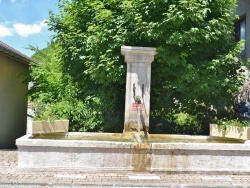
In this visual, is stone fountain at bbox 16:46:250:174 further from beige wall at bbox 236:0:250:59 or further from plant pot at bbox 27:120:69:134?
beige wall at bbox 236:0:250:59

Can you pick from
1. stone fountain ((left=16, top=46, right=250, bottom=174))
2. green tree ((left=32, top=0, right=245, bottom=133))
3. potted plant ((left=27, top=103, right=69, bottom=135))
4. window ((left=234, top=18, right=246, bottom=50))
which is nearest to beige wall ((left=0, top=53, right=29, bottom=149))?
green tree ((left=32, top=0, right=245, bottom=133))

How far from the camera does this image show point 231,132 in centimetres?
694

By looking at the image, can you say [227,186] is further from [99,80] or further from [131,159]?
[99,80]

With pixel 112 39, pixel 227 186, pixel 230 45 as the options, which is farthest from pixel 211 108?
pixel 227 186

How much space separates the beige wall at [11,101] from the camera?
10.1 meters

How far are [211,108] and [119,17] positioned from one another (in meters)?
3.73

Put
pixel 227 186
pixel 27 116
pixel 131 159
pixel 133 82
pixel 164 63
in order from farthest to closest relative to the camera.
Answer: pixel 27 116
pixel 164 63
pixel 133 82
pixel 131 159
pixel 227 186

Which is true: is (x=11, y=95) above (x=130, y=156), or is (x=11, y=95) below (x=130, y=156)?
above

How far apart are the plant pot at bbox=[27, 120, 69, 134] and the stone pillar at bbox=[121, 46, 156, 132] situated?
1473 millimetres

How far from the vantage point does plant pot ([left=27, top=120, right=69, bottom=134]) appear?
6.64 metres

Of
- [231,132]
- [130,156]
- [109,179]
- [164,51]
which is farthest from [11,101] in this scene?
[231,132]

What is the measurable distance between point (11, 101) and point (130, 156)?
22.1 feet

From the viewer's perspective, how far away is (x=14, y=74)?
11.1m

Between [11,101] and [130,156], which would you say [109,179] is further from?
[11,101]
